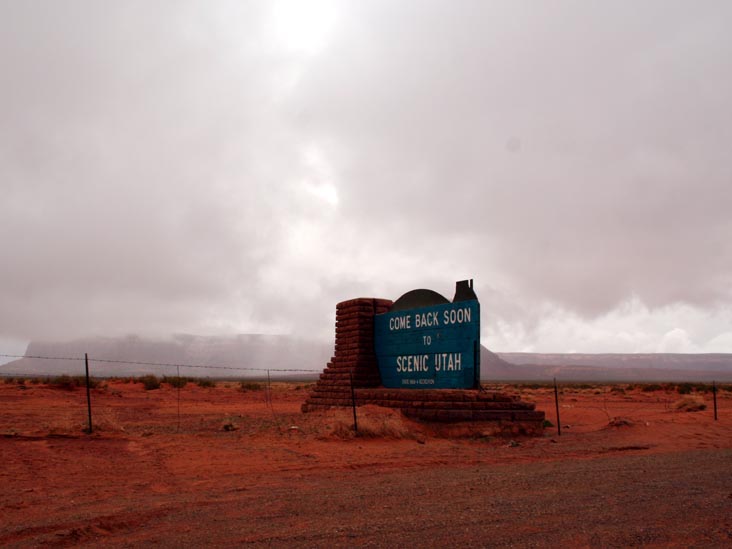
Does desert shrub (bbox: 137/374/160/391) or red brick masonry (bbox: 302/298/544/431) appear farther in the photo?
desert shrub (bbox: 137/374/160/391)

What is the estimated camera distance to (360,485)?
938 cm

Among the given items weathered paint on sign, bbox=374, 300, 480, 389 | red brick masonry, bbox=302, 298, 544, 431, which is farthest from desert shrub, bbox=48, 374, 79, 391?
weathered paint on sign, bbox=374, 300, 480, 389

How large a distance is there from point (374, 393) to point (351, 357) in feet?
7.82

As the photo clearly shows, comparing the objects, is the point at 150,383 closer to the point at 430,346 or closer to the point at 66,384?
the point at 66,384

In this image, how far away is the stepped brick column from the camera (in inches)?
837

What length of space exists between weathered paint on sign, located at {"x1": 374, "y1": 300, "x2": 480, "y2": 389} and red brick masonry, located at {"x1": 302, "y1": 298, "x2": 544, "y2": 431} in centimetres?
50

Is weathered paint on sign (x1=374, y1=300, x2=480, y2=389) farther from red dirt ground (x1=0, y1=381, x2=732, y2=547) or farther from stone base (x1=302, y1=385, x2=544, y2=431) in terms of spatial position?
red dirt ground (x1=0, y1=381, x2=732, y2=547)

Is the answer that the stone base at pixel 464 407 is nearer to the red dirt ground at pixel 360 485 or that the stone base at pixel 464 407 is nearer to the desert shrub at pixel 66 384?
the red dirt ground at pixel 360 485

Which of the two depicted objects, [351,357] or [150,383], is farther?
[150,383]

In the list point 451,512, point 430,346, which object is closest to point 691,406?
point 430,346

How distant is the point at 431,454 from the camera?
13.4 meters

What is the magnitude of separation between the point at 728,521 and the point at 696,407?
22.2 m

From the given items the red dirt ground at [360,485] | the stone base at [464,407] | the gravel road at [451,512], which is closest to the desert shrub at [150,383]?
the red dirt ground at [360,485]

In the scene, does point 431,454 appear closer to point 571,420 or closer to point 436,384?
point 436,384
